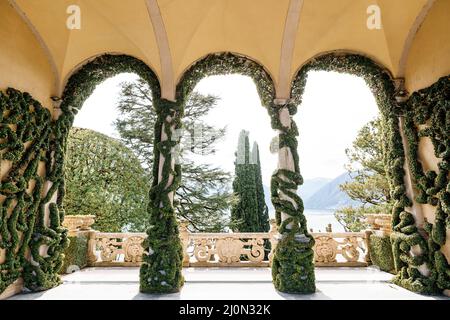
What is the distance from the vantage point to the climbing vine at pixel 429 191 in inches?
167

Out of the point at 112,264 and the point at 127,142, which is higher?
the point at 127,142

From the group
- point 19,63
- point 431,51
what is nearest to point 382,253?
point 431,51

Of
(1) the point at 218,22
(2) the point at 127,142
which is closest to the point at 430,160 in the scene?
(1) the point at 218,22

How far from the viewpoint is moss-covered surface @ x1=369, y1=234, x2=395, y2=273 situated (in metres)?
5.98

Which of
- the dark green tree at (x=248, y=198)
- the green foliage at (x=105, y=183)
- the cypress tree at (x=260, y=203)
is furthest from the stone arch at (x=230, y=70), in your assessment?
the cypress tree at (x=260, y=203)

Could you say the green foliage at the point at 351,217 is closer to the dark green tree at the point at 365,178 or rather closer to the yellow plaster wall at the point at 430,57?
the dark green tree at the point at 365,178

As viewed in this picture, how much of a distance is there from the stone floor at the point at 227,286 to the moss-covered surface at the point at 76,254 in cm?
26

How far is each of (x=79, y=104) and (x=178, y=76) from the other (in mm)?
2543

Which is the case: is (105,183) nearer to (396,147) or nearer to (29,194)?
(29,194)

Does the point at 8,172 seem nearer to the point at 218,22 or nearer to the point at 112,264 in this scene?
the point at 112,264

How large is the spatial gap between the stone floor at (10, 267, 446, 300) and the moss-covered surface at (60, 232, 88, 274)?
262 millimetres

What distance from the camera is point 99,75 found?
5918 mm

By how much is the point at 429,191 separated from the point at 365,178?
8.14 meters
